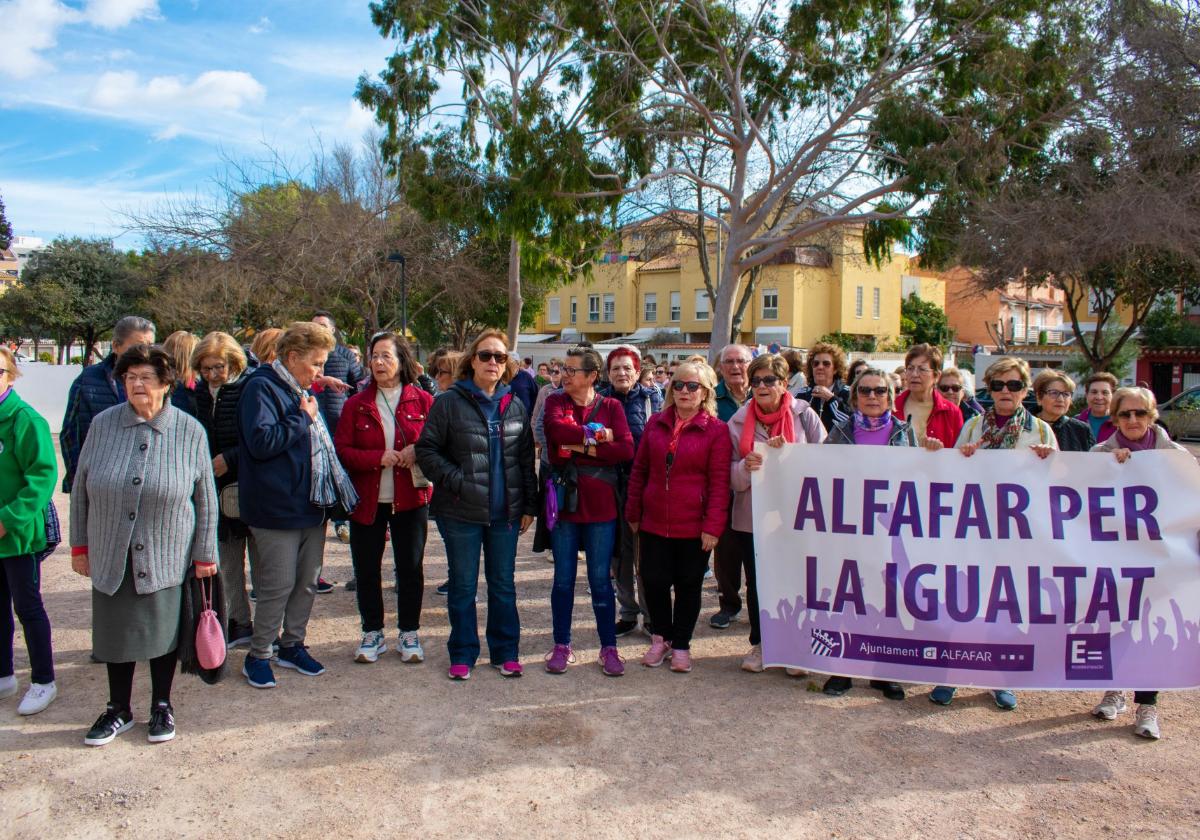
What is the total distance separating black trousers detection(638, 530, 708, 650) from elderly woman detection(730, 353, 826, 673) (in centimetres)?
36

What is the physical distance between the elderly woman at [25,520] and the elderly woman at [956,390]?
5353 mm

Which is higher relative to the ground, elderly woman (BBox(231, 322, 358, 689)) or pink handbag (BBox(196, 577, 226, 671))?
elderly woman (BBox(231, 322, 358, 689))

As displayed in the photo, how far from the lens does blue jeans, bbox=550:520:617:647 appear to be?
177 inches

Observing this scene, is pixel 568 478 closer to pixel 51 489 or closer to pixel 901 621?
pixel 901 621

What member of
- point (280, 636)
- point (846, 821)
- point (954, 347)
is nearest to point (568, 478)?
point (280, 636)

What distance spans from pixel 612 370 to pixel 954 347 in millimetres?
50431

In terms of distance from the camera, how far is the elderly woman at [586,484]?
173 inches

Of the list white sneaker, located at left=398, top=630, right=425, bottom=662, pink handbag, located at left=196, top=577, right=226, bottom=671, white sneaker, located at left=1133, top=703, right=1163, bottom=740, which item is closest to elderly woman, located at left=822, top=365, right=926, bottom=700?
white sneaker, located at left=1133, top=703, right=1163, bottom=740

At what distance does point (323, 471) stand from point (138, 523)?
953 millimetres

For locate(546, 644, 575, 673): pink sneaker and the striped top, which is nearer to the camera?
the striped top

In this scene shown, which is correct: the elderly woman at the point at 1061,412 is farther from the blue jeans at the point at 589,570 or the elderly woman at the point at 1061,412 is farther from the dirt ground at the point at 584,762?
the blue jeans at the point at 589,570

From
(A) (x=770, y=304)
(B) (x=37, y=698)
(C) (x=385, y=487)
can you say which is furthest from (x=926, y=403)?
(A) (x=770, y=304)

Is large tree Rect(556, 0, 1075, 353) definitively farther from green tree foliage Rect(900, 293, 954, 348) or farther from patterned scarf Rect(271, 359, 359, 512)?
green tree foliage Rect(900, 293, 954, 348)

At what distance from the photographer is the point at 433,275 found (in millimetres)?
25031
